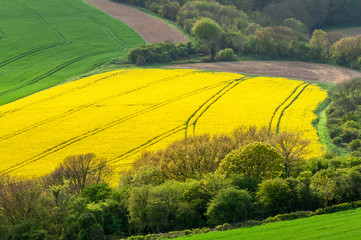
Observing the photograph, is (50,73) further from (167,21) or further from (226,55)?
(167,21)

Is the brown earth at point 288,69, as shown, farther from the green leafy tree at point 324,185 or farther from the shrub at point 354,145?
the green leafy tree at point 324,185

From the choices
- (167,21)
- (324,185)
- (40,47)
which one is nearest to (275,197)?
(324,185)

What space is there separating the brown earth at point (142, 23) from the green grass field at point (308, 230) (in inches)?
3983

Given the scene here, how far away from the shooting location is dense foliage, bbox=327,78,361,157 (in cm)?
6341

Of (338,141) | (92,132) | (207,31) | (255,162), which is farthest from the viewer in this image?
(207,31)

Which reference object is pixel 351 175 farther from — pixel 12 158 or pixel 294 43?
pixel 294 43

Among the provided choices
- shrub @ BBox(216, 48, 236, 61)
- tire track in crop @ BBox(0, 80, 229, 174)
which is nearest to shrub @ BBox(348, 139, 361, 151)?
tire track in crop @ BBox(0, 80, 229, 174)

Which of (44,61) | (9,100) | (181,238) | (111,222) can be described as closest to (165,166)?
(111,222)

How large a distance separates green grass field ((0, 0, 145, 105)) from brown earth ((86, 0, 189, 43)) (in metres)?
2.73

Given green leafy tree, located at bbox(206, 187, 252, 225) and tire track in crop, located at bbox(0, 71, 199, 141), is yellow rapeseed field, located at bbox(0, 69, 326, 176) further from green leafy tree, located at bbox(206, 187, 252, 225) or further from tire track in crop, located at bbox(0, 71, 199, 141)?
green leafy tree, located at bbox(206, 187, 252, 225)

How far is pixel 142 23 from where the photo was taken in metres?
146

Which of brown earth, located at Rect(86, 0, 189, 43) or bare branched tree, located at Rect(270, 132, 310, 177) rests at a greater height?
brown earth, located at Rect(86, 0, 189, 43)

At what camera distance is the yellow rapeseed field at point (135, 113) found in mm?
65000

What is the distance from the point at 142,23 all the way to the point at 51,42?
30.3 metres
